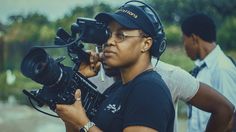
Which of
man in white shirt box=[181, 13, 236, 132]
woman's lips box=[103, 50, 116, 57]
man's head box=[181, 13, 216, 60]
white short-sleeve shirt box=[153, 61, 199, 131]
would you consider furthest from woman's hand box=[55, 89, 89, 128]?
man's head box=[181, 13, 216, 60]

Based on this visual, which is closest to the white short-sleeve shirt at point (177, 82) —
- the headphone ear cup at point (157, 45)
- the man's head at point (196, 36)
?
the headphone ear cup at point (157, 45)

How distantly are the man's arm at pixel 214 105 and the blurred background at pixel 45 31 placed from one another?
4.20 metres

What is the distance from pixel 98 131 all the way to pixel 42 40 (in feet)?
19.0

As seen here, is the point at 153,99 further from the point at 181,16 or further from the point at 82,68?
the point at 181,16

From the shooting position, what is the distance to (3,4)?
768 cm

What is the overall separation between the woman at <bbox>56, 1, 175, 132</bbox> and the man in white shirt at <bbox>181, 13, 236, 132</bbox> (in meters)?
1.36

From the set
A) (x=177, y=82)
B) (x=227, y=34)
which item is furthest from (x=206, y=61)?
(x=227, y=34)

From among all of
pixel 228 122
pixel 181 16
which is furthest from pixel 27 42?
pixel 228 122

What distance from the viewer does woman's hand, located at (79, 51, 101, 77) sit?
2.32 m

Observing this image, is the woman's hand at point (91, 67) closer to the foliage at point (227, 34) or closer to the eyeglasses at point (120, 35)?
the eyeglasses at point (120, 35)

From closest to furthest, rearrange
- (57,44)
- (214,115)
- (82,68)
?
(57,44)
(82,68)
(214,115)

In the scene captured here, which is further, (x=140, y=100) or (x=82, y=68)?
(x=82, y=68)

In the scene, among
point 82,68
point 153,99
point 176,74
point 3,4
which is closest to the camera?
point 153,99

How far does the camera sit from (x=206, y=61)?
11.6 feet
